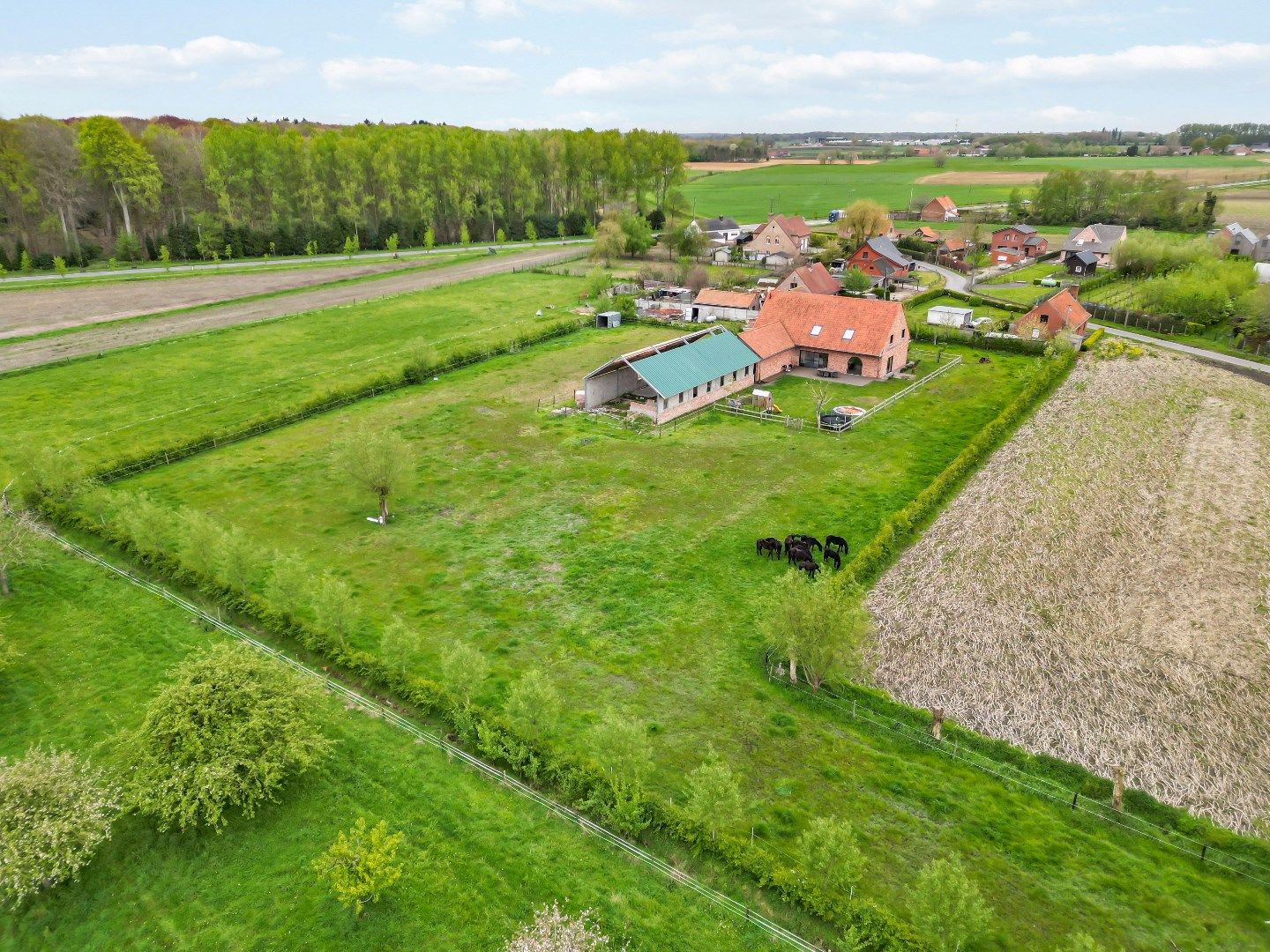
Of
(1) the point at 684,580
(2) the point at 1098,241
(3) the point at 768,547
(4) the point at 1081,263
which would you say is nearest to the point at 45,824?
(1) the point at 684,580

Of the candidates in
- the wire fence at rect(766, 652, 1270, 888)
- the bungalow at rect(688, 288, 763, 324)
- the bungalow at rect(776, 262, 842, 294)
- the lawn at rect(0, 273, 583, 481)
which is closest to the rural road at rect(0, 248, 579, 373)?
the lawn at rect(0, 273, 583, 481)

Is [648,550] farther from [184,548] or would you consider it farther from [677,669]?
[184,548]

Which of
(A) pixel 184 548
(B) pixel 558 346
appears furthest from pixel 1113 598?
(B) pixel 558 346

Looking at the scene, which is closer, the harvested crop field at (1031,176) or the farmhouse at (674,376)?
the farmhouse at (674,376)

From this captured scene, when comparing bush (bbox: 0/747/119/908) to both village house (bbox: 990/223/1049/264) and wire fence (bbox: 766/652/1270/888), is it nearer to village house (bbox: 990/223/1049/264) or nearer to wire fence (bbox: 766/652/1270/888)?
wire fence (bbox: 766/652/1270/888)

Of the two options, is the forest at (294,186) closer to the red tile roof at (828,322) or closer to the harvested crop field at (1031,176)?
the red tile roof at (828,322)

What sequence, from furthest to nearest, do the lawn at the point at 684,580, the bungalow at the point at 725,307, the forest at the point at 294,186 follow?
the forest at the point at 294,186 → the bungalow at the point at 725,307 → the lawn at the point at 684,580

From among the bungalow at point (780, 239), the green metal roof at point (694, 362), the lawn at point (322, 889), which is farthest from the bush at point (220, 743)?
the bungalow at point (780, 239)
